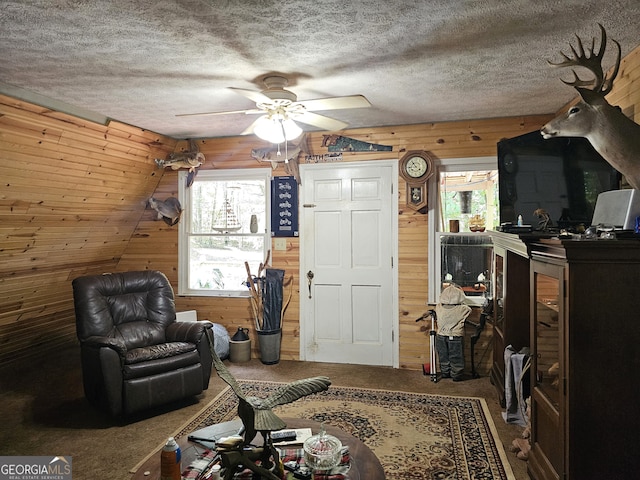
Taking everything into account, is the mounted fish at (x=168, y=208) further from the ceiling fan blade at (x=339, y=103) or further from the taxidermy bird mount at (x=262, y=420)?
the taxidermy bird mount at (x=262, y=420)

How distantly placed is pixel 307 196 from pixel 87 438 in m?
2.85

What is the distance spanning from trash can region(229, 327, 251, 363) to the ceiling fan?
2.46 m

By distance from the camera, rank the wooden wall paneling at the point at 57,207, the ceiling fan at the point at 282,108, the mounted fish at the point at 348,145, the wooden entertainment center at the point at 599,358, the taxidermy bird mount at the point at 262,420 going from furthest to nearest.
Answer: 1. the mounted fish at the point at 348,145
2. the wooden wall paneling at the point at 57,207
3. the ceiling fan at the point at 282,108
4. the wooden entertainment center at the point at 599,358
5. the taxidermy bird mount at the point at 262,420

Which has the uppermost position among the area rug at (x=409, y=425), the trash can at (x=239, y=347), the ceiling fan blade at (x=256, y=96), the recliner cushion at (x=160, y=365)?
the ceiling fan blade at (x=256, y=96)

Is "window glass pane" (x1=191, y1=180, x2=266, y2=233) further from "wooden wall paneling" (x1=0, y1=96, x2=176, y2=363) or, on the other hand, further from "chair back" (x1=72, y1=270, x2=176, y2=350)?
"chair back" (x1=72, y1=270, x2=176, y2=350)

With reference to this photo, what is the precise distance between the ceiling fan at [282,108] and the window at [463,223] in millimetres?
1753

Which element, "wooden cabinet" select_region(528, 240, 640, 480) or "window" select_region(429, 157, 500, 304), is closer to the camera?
"wooden cabinet" select_region(528, 240, 640, 480)

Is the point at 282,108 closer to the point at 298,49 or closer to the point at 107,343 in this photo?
the point at 298,49

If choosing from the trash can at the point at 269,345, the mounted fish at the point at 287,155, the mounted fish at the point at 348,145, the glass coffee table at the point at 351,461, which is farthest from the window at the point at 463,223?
the glass coffee table at the point at 351,461

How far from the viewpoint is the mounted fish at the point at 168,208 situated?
4.95 metres

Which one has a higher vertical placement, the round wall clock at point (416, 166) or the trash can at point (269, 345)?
the round wall clock at point (416, 166)

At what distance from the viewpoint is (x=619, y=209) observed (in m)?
2.23

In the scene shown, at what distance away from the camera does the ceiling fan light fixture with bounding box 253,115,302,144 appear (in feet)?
9.07

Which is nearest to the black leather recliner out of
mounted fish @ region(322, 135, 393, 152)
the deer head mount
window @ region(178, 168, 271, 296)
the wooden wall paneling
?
the wooden wall paneling
